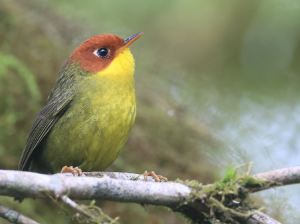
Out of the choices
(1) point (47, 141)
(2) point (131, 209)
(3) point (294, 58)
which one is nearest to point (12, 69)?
(1) point (47, 141)

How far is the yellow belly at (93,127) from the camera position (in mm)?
3102

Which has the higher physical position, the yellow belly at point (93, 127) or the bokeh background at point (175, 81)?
the bokeh background at point (175, 81)

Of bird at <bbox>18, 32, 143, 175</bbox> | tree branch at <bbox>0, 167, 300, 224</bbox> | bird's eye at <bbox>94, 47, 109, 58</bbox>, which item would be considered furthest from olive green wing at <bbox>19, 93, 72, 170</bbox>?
tree branch at <bbox>0, 167, 300, 224</bbox>

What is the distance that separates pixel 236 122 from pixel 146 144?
62.9 inches

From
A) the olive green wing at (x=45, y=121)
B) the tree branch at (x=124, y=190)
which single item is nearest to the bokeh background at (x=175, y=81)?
the olive green wing at (x=45, y=121)

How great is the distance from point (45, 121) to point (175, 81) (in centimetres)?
290

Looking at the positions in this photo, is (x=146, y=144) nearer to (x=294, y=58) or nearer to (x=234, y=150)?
(x=234, y=150)

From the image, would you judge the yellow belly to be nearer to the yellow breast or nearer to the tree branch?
the yellow breast

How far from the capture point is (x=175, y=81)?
5.76 m

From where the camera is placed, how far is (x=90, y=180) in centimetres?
185

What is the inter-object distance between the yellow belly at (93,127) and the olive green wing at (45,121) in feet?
0.21

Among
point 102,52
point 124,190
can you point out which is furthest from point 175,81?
point 124,190

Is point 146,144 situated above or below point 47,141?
above

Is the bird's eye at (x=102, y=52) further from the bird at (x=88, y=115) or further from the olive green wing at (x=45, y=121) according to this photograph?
the olive green wing at (x=45, y=121)
